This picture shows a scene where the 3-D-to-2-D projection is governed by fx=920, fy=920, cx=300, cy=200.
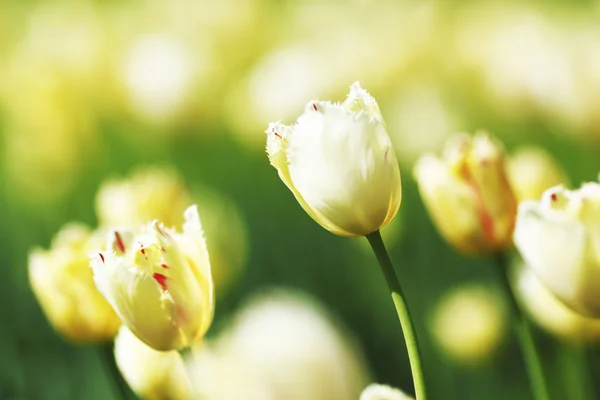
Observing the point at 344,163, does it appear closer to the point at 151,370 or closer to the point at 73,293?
the point at 151,370

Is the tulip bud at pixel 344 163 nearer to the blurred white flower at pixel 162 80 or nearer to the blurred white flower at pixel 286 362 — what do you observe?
the blurred white flower at pixel 286 362

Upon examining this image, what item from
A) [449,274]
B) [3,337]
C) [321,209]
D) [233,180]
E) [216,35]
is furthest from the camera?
[216,35]

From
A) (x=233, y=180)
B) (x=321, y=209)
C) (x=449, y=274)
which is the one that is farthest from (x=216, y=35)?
(x=321, y=209)

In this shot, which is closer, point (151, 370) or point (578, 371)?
point (151, 370)

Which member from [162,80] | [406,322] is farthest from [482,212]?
[162,80]

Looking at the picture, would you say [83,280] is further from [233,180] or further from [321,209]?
[233,180]

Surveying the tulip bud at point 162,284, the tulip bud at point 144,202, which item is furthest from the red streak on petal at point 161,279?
the tulip bud at point 144,202
